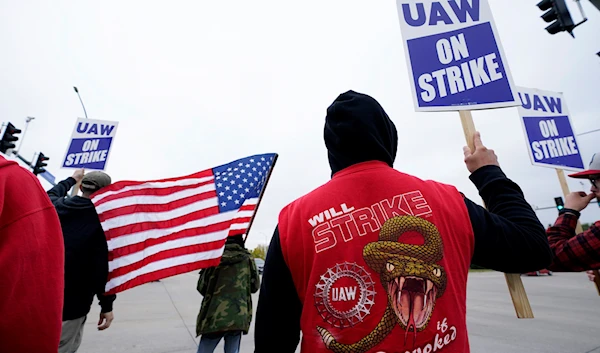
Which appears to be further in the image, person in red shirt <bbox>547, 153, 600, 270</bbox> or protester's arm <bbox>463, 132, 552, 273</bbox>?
person in red shirt <bbox>547, 153, 600, 270</bbox>

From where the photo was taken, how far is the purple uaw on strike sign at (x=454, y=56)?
176cm

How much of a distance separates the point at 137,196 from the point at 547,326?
22.2 ft

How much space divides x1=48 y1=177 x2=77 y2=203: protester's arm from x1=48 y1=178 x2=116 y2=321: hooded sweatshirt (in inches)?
16.0

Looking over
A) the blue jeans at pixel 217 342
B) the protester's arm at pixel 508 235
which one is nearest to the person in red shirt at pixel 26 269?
the protester's arm at pixel 508 235

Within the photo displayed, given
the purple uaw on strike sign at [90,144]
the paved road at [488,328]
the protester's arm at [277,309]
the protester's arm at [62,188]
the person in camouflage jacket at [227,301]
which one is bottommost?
the paved road at [488,328]

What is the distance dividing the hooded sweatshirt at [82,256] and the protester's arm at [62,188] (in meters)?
0.41

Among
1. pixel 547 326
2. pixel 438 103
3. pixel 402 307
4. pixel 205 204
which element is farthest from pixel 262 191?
pixel 547 326

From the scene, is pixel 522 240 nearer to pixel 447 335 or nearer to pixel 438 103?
pixel 447 335

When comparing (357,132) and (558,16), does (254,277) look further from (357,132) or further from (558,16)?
(558,16)

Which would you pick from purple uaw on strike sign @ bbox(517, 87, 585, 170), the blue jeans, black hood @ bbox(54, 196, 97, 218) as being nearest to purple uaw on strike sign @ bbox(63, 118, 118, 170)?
black hood @ bbox(54, 196, 97, 218)

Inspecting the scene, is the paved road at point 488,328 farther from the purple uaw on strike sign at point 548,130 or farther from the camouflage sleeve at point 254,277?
the purple uaw on strike sign at point 548,130

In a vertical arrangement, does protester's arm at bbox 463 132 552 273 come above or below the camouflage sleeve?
above

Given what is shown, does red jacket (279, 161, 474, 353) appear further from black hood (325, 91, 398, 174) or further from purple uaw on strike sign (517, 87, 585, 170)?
purple uaw on strike sign (517, 87, 585, 170)

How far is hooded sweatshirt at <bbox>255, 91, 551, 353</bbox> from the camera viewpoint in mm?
979
